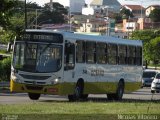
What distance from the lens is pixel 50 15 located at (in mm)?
137625

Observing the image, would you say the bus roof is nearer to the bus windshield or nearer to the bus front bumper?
the bus windshield

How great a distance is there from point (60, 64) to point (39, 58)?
86 cm

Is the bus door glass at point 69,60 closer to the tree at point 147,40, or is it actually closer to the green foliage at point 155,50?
the tree at point 147,40

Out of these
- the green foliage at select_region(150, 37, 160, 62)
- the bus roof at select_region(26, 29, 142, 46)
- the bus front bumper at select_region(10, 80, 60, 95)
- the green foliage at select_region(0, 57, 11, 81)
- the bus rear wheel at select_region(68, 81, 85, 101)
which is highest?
the bus roof at select_region(26, 29, 142, 46)

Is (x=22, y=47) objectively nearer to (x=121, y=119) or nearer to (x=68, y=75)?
(x=68, y=75)

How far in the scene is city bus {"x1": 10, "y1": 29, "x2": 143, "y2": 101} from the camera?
2503cm

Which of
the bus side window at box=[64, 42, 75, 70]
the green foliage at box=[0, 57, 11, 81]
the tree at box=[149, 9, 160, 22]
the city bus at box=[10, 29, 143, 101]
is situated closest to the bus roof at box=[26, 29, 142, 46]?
the city bus at box=[10, 29, 143, 101]

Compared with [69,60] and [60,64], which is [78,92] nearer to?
[69,60]

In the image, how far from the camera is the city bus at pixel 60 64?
25031 mm

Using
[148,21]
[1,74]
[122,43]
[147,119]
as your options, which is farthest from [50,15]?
[147,119]

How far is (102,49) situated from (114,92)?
272cm

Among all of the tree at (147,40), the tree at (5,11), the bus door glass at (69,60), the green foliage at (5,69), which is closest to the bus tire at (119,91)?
the bus door glass at (69,60)

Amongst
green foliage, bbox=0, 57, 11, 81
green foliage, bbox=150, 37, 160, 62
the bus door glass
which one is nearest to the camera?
the bus door glass

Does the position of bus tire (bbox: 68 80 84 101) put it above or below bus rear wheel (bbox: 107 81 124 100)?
above
